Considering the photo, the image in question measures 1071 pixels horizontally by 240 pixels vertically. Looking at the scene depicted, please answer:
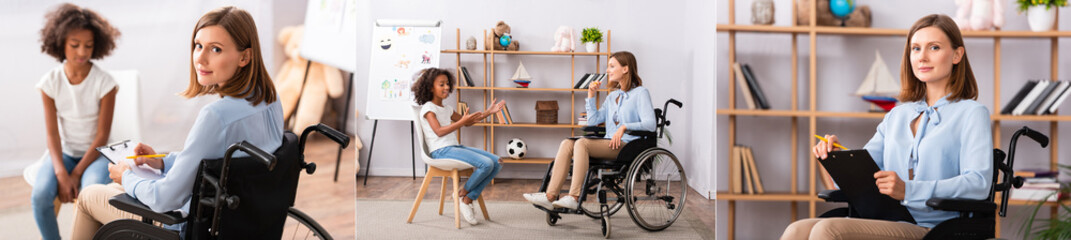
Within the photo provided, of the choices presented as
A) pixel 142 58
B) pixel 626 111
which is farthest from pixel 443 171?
pixel 142 58

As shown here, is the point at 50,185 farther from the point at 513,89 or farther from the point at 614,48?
the point at 614,48

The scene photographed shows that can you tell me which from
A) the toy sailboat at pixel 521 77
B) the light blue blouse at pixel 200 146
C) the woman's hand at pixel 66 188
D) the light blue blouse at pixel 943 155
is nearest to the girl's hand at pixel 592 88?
the toy sailboat at pixel 521 77

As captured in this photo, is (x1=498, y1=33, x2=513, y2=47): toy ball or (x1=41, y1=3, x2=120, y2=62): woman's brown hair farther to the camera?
(x1=498, y1=33, x2=513, y2=47): toy ball

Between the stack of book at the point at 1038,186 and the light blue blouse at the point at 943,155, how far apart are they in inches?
24.3

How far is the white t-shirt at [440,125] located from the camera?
2.50 metres

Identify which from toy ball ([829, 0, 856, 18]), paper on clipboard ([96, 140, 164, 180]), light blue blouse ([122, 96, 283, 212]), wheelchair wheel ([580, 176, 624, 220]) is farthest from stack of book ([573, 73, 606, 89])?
paper on clipboard ([96, 140, 164, 180])

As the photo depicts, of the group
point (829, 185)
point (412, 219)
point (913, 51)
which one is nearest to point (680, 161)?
point (829, 185)

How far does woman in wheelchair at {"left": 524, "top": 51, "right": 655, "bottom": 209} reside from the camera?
7.75 feet

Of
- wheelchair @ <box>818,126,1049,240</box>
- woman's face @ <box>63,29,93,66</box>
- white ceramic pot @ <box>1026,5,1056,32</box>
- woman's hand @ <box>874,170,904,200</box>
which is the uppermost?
white ceramic pot @ <box>1026,5,1056,32</box>

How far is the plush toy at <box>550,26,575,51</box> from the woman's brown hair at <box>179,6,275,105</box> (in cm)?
100

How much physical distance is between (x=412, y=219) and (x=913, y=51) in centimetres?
191

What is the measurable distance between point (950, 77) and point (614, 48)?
3.56 feet

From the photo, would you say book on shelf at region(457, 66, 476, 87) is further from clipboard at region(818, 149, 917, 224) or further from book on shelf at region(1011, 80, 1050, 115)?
book on shelf at region(1011, 80, 1050, 115)

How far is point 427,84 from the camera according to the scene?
2529mm
